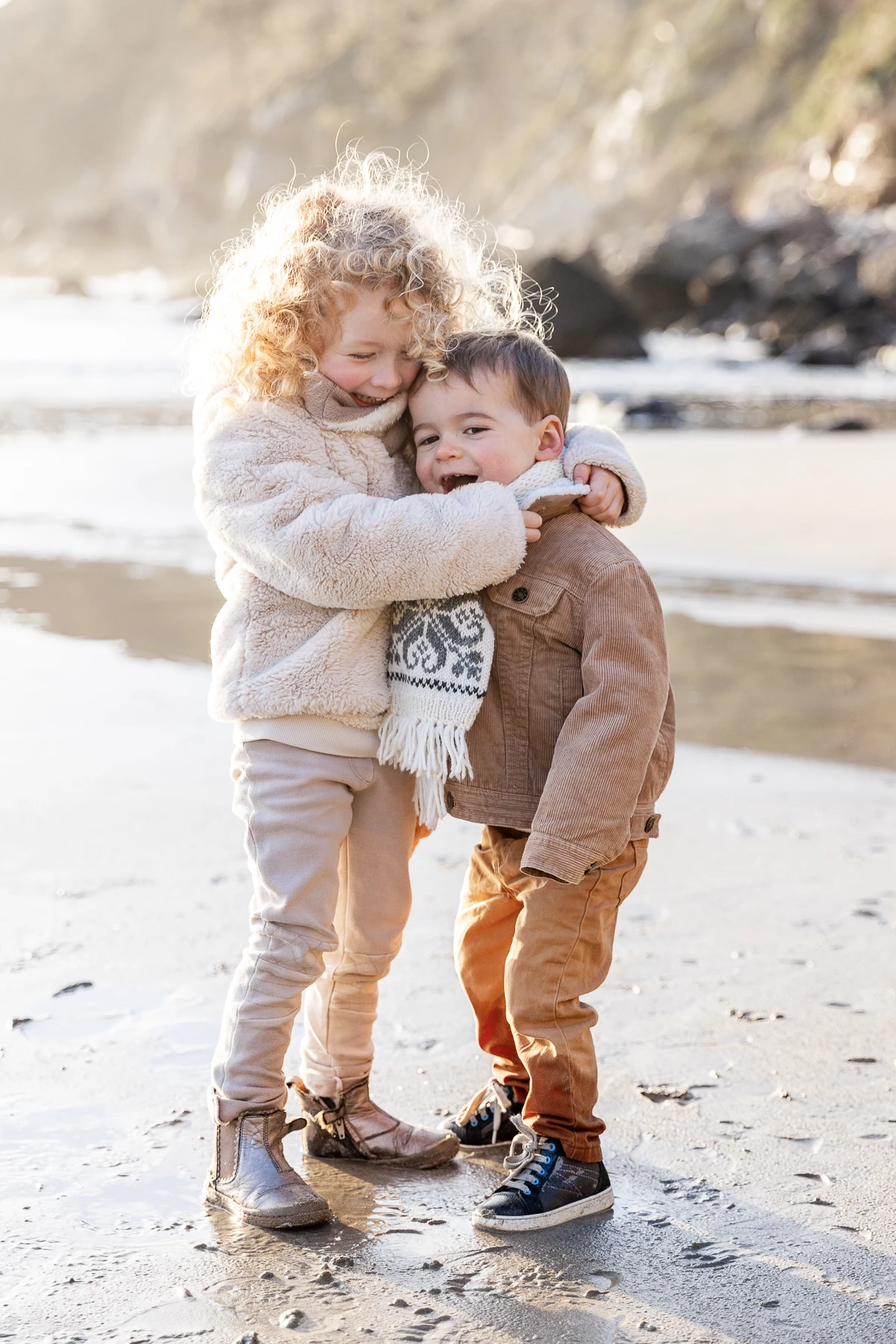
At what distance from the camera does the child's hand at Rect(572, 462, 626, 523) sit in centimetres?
231

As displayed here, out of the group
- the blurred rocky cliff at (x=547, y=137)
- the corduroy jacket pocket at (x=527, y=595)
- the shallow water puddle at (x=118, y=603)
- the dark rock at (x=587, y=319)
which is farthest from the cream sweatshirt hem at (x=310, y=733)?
the dark rock at (x=587, y=319)

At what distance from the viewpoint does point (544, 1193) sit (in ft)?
7.06

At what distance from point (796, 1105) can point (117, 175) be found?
11315 cm

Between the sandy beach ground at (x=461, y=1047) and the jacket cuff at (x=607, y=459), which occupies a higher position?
the jacket cuff at (x=607, y=459)

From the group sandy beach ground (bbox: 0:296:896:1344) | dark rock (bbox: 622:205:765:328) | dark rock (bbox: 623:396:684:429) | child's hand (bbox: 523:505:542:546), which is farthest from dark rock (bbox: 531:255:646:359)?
child's hand (bbox: 523:505:542:546)

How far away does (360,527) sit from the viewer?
2135 millimetres

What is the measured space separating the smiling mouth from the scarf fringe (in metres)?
0.36

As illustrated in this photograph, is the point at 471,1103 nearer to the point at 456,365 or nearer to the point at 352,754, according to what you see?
the point at 352,754

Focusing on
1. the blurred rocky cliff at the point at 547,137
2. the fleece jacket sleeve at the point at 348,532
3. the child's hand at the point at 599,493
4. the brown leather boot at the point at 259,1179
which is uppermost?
the blurred rocky cliff at the point at 547,137

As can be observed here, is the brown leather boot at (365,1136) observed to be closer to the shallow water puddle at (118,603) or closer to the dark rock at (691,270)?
the shallow water puddle at (118,603)

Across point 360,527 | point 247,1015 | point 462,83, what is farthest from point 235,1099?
point 462,83

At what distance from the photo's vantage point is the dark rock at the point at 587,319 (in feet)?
74.5

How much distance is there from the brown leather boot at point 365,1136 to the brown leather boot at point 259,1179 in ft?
0.42

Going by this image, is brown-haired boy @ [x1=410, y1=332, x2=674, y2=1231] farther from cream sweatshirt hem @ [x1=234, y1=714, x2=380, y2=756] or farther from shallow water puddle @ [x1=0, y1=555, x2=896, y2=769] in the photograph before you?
shallow water puddle @ [x1=0, y1=555, x2=896, y2=769]
